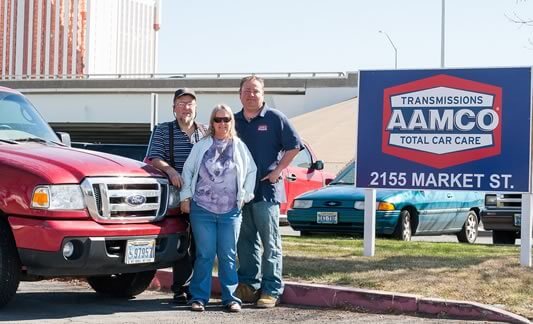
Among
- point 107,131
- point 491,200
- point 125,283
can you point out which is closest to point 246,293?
point 125,283

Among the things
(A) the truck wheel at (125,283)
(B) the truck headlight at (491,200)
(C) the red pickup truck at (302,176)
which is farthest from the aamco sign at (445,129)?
(C) the red pickup truck at (302,176)

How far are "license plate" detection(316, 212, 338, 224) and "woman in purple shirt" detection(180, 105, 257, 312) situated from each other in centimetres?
654

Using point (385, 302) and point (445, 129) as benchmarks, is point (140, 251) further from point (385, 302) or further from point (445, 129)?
point (445, 129)

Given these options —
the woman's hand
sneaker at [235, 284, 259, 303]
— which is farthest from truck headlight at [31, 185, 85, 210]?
sneaker at [235, 284, 259, 303]

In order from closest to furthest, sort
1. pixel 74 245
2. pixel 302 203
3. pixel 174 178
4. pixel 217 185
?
pixel 74 245
pixel 217 185
pixel 174 178
pixel 302 203

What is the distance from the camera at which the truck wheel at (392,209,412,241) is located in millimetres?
14781

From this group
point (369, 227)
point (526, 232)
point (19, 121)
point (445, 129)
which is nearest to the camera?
point (19, 121)

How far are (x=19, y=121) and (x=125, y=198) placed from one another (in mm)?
1722

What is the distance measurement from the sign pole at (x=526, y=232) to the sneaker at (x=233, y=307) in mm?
3456

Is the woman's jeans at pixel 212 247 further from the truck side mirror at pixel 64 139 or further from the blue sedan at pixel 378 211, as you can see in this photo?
the blue sedan at pixel 378 211

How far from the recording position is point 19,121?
9008 mm

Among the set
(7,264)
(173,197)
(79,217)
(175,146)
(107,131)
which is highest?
(107,131)

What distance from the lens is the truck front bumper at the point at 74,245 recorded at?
7.45 m

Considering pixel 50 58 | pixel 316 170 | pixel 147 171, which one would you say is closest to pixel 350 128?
pixel 316 170
